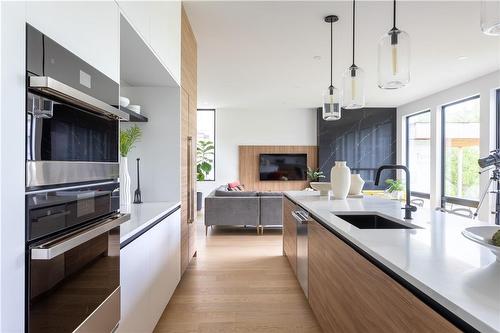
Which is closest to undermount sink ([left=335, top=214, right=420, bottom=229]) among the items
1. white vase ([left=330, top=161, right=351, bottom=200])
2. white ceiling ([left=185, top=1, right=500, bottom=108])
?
white vase ([left=330, top=161, right=351, bottom=200])

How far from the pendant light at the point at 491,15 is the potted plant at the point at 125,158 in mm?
2197

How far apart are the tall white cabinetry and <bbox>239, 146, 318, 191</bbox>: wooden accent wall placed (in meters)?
6.27

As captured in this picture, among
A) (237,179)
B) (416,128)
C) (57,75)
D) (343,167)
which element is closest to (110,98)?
(57,75)

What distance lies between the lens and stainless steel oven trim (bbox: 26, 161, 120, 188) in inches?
33.3

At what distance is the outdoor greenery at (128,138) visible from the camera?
8.82ft

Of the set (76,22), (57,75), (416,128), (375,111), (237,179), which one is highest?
(375,111)

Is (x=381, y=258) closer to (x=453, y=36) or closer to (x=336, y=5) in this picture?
(x=336, y=5)

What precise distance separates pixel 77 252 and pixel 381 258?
3.35 ft

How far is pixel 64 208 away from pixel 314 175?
8.16m

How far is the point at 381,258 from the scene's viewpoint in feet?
3.53

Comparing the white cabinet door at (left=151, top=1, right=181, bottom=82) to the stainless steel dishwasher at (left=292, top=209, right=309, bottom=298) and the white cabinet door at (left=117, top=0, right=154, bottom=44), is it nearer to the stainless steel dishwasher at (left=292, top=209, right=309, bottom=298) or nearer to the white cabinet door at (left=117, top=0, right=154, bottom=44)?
the white cabinet door at (left=117, top=0, right=154, bottom=44)

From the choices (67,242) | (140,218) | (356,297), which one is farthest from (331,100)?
(67,242)

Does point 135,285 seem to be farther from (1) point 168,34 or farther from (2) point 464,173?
(2) point 464,173

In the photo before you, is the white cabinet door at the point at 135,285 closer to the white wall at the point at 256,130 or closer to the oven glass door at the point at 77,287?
the oven glass door at the point at 77,287
